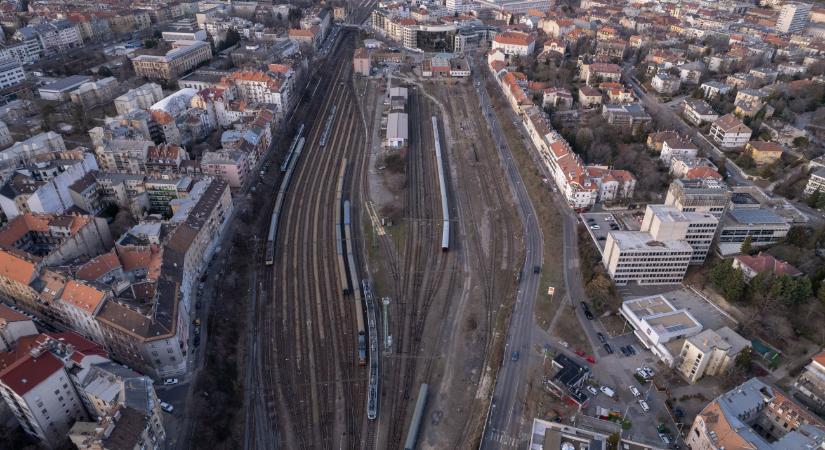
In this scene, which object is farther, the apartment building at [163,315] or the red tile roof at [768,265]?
the red tile roof at [768,265]

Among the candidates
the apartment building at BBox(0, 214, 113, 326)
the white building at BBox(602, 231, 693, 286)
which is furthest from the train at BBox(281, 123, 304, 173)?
the white building at BBox(602, 231, 693, 286)

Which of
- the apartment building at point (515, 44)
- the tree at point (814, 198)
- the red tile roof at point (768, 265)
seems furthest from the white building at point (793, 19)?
the red tile roof at point (768, 265)

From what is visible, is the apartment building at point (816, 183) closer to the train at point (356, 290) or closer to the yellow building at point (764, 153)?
the yellow building at point (764, 153)

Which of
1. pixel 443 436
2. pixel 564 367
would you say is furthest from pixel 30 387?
pixel 564 367

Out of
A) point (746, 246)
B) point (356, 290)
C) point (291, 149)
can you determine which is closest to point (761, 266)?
point (746, 246)

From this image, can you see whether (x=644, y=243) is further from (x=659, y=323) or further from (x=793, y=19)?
(x=793, y=19)

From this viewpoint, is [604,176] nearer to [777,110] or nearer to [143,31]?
[777,110]

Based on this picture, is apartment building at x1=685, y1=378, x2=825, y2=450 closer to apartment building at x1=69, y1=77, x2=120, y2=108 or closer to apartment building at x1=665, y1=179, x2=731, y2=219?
apartment building at x1=665, y1=179, x2=731, y2=219

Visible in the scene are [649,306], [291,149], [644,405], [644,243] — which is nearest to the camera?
[644,405]
